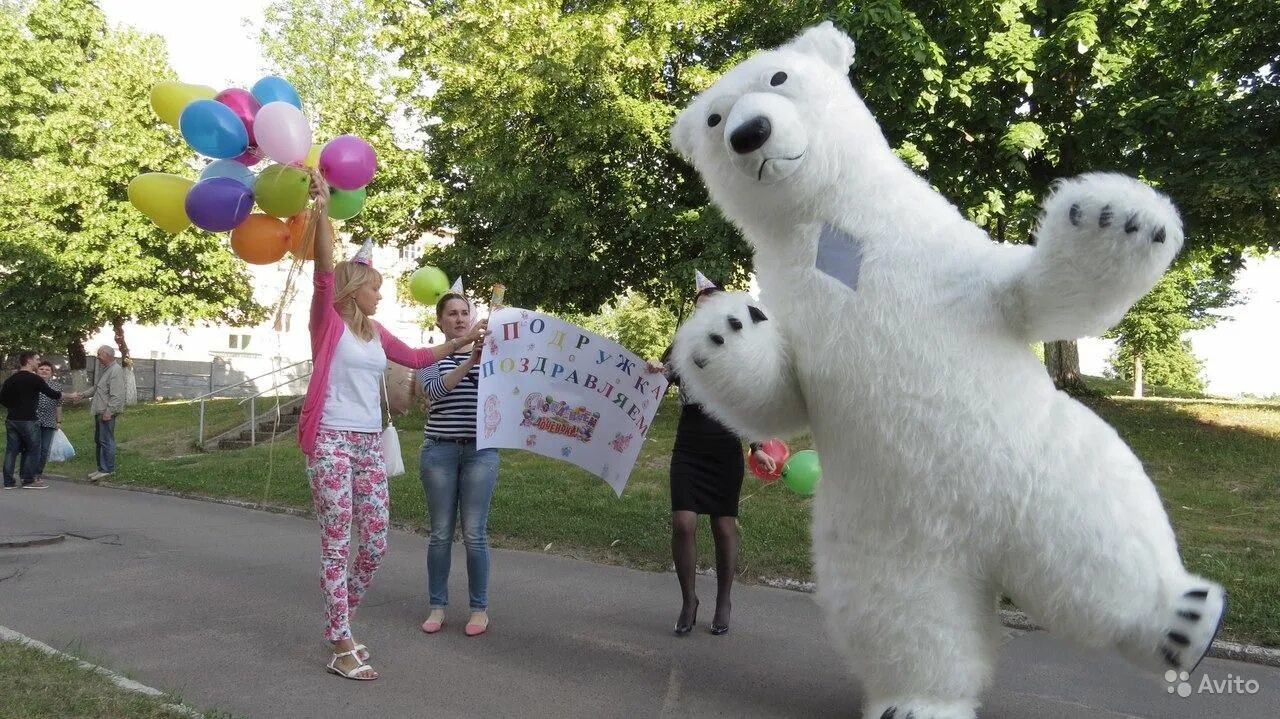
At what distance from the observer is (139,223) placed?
21.9m

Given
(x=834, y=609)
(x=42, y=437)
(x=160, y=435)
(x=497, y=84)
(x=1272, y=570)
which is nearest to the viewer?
(x=834, y=609)

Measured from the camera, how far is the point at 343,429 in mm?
4148

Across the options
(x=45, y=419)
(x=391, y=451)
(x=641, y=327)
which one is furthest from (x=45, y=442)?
(x=641, y=327)

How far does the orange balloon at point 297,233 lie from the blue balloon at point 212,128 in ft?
1.38

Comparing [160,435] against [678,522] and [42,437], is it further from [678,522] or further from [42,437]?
[678,522]

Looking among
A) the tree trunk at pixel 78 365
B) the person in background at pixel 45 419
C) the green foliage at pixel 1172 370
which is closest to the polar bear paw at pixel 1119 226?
the person in background at pixel 45 419

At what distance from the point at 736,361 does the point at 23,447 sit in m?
12.4

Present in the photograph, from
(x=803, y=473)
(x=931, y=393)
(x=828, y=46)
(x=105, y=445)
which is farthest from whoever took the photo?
(x=105, y=445)

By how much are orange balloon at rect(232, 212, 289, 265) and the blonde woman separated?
0.29 metres

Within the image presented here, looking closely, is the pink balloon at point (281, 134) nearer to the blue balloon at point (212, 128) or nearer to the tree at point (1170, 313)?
the blue balloon at point (212, 128)

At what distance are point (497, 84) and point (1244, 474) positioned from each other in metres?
11.0

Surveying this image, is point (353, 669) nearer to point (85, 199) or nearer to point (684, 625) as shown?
point (684, 625)

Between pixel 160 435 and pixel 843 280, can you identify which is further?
pixel 160 435

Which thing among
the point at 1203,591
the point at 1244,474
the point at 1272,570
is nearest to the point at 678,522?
the point at 1203,591
